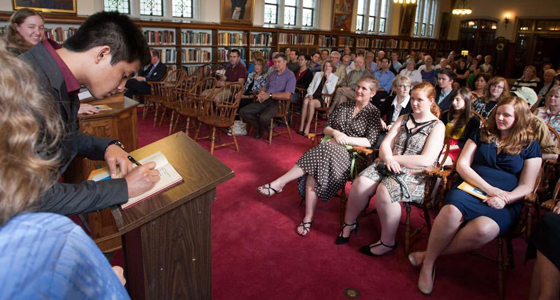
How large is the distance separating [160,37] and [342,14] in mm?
6053

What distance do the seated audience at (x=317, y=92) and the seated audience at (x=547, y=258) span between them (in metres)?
4.14

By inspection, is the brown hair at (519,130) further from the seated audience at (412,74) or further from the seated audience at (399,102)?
the seated audience at (412,74)

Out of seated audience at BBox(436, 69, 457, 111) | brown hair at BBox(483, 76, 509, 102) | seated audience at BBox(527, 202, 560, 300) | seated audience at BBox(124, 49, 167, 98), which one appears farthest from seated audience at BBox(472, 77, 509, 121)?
seated audience at BBox(124, 49, 167, 98)

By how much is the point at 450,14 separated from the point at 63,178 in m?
17.7

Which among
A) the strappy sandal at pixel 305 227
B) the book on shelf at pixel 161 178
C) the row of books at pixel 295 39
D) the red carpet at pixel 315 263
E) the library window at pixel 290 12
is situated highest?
the library window at pixel 290 12

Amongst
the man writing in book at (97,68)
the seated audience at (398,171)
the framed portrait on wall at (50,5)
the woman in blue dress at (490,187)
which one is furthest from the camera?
the framed portrait on wall at (50,5)

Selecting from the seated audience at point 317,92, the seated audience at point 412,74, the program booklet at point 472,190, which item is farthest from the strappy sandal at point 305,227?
the seated audience at point 412,74

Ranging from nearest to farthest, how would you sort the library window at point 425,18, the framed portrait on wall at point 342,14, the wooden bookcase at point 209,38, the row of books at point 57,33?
1. the row of books at point 57,33
2. the wooden bookcase at point 209,38
3. the framed portrait on wall at point 342,14
4. the library window at point 425,18

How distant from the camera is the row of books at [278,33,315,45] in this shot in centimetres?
1016

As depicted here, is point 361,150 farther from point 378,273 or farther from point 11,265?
point 11,265

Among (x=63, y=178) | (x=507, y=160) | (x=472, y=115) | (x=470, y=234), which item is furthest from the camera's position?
(x=472, y=115)

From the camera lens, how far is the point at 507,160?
8.17 ft

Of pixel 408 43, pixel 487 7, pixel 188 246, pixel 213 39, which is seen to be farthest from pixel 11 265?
pixel 487 7

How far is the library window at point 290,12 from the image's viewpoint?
10.3m
